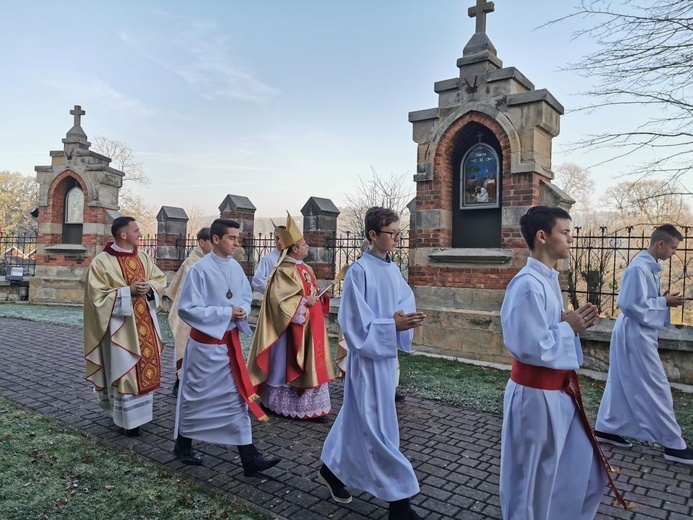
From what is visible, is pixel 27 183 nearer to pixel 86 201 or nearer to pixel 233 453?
pixel 86 201

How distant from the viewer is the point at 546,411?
2.79 metres

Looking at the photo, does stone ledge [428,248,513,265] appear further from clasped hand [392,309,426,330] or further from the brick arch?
the brick arch

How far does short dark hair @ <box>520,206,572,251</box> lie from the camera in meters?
2.95

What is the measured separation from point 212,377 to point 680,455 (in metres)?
4.20

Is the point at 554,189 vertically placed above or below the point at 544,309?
above

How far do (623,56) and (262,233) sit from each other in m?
8.26

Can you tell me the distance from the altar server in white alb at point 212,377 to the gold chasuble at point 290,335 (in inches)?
51.2

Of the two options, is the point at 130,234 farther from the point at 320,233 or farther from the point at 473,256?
A: the point at 320,233

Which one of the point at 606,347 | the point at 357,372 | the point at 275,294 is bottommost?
the point at 606,347

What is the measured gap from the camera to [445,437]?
513cm

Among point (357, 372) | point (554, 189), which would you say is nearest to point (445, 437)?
point (357, 372)

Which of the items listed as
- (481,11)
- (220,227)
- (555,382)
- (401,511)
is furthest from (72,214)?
(555,382)

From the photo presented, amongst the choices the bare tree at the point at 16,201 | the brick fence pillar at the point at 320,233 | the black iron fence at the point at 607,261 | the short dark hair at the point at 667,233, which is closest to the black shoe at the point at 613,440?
the short dark hair at the point at 667,233

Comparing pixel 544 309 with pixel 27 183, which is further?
pixel 27 183
